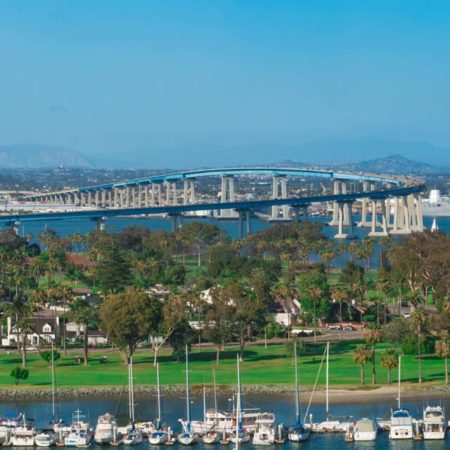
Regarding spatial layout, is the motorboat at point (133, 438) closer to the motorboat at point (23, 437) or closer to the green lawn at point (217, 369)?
the motorboat at point (23, 437)

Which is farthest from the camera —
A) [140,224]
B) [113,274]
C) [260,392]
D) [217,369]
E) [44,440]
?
[140,224]

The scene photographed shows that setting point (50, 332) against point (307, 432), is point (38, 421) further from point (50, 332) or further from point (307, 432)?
point (50, 332)

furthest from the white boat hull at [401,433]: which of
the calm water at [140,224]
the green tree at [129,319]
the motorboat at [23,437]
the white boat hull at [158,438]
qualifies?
the calm water at [140,224]

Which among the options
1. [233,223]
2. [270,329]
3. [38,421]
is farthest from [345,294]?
[233,223]

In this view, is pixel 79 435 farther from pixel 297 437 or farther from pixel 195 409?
pixel 297 437

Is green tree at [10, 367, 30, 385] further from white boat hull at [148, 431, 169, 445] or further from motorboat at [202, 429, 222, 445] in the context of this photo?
motorboat at [202, 429, 222, 445]

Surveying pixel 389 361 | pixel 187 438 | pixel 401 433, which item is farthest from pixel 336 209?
pixel 187 438
